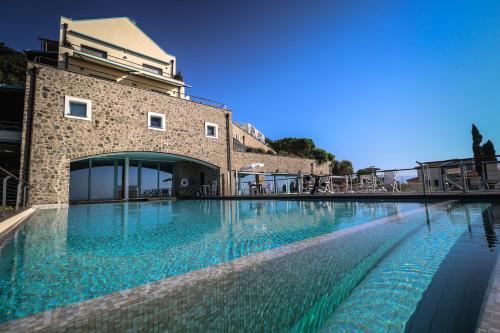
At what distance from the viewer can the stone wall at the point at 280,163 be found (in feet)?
57.7

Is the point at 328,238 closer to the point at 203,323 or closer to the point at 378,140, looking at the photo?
the point at 203,323

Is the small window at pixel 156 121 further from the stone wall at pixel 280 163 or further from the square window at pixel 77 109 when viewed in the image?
the stone wall at pixel 280 163

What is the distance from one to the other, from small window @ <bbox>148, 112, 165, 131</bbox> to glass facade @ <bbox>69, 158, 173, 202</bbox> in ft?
10.7

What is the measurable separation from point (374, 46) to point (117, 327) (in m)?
14.2

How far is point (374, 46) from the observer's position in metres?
12.0

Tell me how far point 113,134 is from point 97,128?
27.8 inches

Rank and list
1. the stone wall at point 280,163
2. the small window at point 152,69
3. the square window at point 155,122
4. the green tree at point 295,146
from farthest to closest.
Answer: the green tree at point 295,146, the small window at point 152,69, the stone wall at point 280,163, the square window at point 155,122

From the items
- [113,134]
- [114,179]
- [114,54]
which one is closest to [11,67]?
[114,54]

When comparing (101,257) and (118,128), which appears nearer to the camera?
(101,257)

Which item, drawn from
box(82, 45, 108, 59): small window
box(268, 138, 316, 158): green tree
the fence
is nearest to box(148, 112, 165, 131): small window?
the fence

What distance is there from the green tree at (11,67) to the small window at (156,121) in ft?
54.1

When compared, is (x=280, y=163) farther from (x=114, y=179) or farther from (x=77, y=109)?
(x=77, y=109)

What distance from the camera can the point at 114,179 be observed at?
48.6 feet

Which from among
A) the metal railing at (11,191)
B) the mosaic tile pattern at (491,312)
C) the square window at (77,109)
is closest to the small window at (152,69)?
the square window at (77,109)
